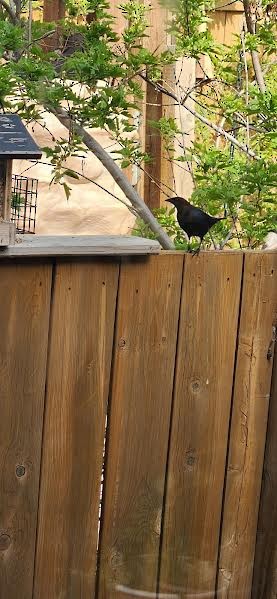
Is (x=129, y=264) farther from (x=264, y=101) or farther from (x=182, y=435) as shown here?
(x=264, y=101)

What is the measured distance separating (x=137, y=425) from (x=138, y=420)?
2 cm

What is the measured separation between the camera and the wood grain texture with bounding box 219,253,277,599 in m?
3.29

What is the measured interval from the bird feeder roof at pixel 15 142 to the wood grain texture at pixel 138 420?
0.54m

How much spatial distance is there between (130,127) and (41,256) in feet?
4.42

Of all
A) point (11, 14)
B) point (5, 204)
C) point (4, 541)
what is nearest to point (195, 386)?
point (4, 541)

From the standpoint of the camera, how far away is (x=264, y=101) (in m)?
3.79

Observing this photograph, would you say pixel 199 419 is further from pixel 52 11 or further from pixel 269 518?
pixel 52 11

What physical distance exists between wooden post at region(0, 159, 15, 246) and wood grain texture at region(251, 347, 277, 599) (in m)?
1.07

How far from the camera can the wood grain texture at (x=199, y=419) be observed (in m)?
3.21

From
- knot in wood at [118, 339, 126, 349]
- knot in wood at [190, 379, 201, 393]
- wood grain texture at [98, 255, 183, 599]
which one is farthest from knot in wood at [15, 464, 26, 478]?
knot in wood at [190, 379, 201, 393]

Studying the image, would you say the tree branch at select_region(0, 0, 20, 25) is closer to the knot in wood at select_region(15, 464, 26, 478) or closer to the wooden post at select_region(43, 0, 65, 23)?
the knot in wood at select_region(15, 464, 26, 478)

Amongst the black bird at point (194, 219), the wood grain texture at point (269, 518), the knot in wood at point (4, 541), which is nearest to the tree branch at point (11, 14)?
the black bird at point (194, 219)

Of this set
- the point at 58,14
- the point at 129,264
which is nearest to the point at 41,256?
the point at 129,264

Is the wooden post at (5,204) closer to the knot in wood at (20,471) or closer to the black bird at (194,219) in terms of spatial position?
the knot in wood at (20,471)
